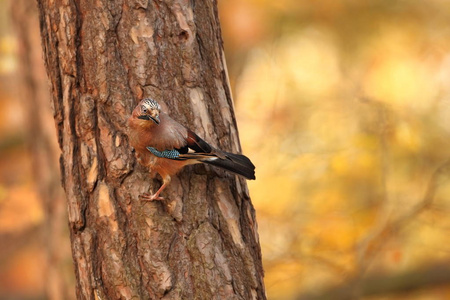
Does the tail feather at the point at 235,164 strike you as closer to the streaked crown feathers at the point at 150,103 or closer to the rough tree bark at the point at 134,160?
the rough tree bark at the point at 134,160

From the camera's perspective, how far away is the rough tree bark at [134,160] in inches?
109

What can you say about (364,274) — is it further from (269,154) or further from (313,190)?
(269,154)

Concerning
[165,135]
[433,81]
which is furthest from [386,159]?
[165,135]

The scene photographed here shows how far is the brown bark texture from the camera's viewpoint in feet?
18.7

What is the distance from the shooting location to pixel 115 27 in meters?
3.02

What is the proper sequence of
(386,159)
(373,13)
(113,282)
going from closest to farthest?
1. (113,282)
2. (386,159)
3. (373,13)

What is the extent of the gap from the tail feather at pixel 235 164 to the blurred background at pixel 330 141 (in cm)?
316

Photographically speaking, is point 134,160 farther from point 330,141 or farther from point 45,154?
point 330,141

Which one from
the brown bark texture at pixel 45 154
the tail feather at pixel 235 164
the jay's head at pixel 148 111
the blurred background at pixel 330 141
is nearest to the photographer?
the jay's head at pixel 148 111

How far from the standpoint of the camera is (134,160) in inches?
115

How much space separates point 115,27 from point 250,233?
123cm

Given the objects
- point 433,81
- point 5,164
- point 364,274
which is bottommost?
point 364,274

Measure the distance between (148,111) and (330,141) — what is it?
13.6 feet

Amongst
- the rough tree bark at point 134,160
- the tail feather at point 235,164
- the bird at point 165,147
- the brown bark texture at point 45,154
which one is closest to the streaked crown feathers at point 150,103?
the bird at point 165,147
